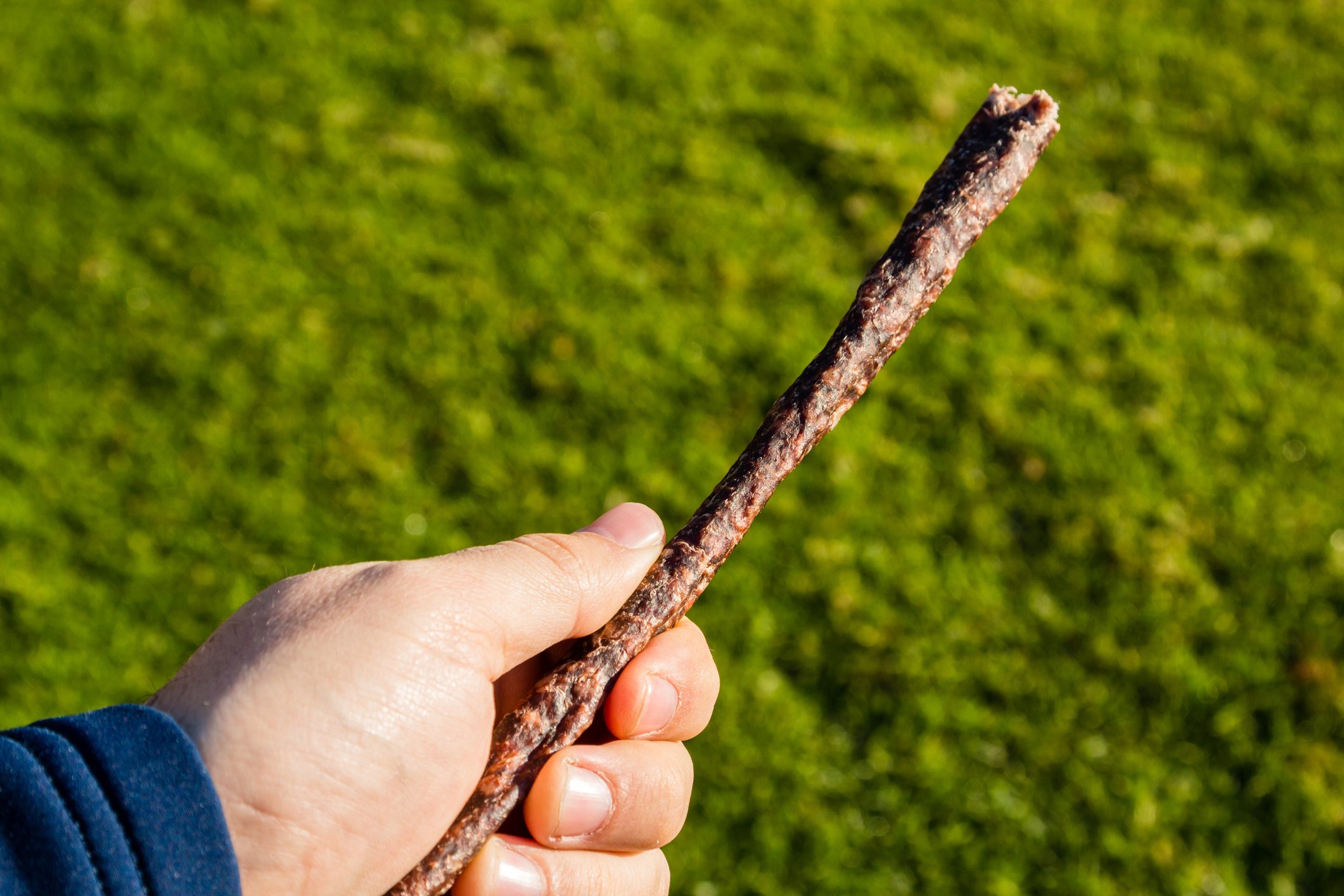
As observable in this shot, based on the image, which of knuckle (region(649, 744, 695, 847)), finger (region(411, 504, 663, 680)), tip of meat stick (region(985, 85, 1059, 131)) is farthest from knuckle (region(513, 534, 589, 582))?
tip of meat stick (region(985, 85, 1059, 131))

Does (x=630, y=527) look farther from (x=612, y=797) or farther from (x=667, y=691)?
(x=612, y=797)

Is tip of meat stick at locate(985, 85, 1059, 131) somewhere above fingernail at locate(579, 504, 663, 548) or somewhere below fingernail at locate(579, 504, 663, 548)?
above

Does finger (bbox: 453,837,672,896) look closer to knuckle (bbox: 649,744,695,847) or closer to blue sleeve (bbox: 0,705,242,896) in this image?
knuckle (bbox: 649,744,695,847)

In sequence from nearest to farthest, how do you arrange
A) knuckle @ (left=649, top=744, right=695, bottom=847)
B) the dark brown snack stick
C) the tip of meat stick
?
the dark brown snack stick
the tip of meat stick
knuckle @ (left=649, top=744, right=695, bottom=847)

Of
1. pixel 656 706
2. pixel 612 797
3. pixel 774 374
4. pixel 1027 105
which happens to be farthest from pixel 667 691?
pixel 774 374

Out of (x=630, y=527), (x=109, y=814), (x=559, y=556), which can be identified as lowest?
(x=109, y=814)

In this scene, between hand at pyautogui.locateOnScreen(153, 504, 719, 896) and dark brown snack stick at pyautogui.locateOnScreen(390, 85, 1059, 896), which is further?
dark brown snack stick at pyautogui.locateOnScreen(390, 85, 1059, 896)

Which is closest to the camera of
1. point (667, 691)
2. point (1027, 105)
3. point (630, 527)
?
point (1027, 105)
